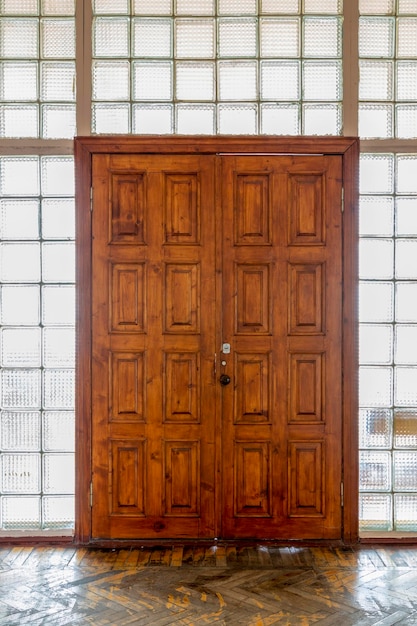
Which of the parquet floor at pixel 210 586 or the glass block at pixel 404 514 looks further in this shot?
the glass block at pixel 404 514

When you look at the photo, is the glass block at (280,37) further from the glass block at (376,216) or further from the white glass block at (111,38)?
the glass block at (376,216)

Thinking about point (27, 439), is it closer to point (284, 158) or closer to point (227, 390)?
point (227, 390)

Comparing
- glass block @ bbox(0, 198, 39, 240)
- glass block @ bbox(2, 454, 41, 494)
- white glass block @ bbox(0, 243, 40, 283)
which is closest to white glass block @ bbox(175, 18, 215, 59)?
glass block @ bbox(0, 198, 39, 240)

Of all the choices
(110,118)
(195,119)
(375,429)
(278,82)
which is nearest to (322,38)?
(278,82)

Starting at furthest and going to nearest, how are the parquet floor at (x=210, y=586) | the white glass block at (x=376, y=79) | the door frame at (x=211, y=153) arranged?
the white glass block at (x=376, y=79) → the door frame at (x=211, y=153) → the parquet floor at (x=210, y=586)

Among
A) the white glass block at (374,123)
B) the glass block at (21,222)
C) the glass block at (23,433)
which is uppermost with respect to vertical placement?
the white glass block at (374,123)

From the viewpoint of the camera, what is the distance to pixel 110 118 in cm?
397

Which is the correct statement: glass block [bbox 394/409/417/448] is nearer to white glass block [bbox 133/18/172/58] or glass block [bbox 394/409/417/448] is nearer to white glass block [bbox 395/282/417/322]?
white glass block [bbox 395/282/417/322]

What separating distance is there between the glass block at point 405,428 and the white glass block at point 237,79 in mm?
2276

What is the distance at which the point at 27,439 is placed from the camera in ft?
13.0

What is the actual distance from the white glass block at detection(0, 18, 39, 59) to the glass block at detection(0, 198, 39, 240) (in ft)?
3.19

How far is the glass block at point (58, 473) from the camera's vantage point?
3.96 m

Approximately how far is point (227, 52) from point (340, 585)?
10.8 ft

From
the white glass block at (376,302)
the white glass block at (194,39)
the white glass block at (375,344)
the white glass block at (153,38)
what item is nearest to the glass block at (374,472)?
the white glass block at (375,344)
